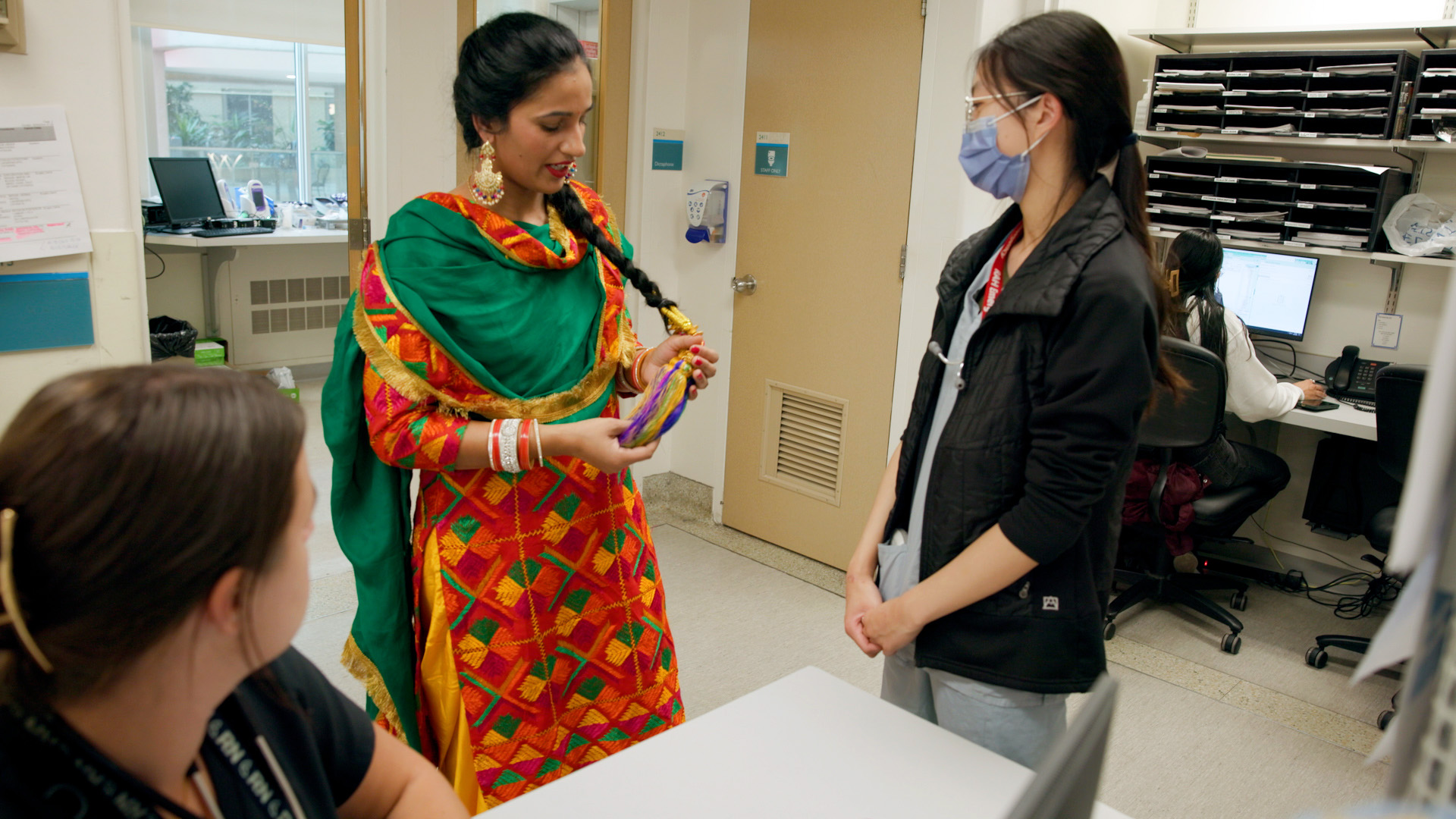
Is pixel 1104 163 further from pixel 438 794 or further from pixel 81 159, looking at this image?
pixel 81 159

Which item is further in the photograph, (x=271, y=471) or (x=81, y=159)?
(x=81, y=159)

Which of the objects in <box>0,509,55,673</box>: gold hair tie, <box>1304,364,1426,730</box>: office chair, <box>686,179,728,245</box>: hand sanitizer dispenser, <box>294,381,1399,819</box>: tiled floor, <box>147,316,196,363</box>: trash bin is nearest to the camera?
<box>0,509,55,673</box>: gold hair tie

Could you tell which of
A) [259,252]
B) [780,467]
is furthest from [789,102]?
[259,252]

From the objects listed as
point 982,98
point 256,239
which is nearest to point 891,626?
point 982,98

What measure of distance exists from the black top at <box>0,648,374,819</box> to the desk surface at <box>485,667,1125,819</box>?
15cm

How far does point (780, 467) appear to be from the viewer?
3.62 meters

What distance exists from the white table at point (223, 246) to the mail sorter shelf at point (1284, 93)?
397cm

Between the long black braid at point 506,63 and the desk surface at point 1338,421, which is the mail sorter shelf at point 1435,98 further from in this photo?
the long black braid at point 506,63

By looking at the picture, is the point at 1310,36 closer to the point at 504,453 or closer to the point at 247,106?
the point at 504,453

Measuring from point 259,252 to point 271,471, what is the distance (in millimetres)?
5665

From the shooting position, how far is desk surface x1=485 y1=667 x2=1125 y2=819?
1.00m

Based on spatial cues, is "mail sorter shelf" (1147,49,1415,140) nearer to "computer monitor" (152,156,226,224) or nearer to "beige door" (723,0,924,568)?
"beige door" (723,0,924,568)

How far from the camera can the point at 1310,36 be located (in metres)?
3.37

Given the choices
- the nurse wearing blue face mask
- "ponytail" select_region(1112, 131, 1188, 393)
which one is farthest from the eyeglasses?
"ponytail" select_region(1112, 131, 1188, 393)
